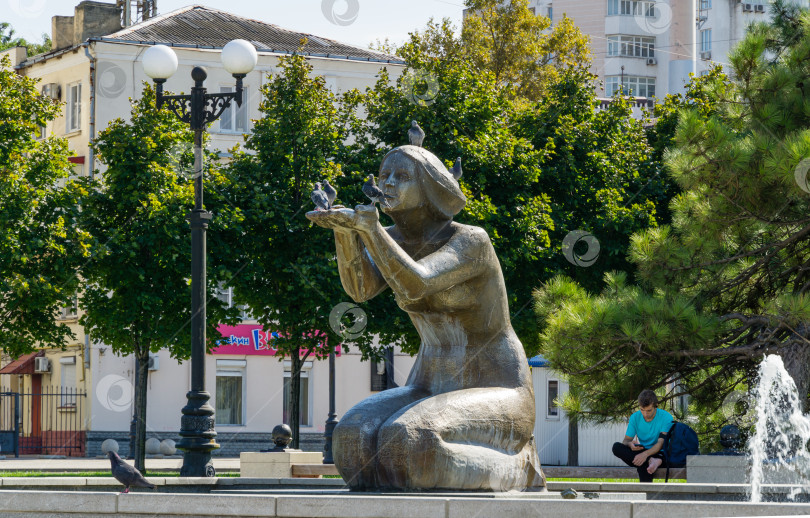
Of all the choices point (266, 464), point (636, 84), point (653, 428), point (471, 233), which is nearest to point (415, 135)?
point (471, 233)

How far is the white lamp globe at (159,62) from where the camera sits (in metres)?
16.8

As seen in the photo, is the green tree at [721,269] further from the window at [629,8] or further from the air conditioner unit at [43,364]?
the window at [629,8]

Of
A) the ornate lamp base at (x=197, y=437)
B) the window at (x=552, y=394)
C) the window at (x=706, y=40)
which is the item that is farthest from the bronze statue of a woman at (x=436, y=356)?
the window at (x=706, y=40)

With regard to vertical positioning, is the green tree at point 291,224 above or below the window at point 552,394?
above

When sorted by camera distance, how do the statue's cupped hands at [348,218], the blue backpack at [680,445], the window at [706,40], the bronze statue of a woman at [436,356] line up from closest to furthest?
the statue's cupped hands at [348,218]
the bronze statue of a woman at [436,356]
the blue backpack at [680,445]
the window at [706,40]

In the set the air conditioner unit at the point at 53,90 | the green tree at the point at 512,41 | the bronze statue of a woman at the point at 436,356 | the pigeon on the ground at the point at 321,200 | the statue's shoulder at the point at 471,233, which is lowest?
the bronze statue of a woman at the point at 436,356

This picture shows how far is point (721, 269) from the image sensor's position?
15.0 meters

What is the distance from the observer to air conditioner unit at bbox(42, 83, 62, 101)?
40.3m

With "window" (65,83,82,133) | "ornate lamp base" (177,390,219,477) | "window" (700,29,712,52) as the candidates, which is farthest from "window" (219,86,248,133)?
"window" (700,29,712,52)

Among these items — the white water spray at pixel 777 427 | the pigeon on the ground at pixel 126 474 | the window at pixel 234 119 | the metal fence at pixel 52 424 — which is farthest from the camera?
the window at pixel 234 119

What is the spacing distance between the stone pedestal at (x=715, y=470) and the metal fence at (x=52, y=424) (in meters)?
25.4

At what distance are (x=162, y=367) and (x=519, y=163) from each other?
16.6 m

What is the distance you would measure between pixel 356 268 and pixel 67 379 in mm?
33476

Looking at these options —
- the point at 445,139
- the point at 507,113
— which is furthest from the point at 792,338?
the point at 507,113
